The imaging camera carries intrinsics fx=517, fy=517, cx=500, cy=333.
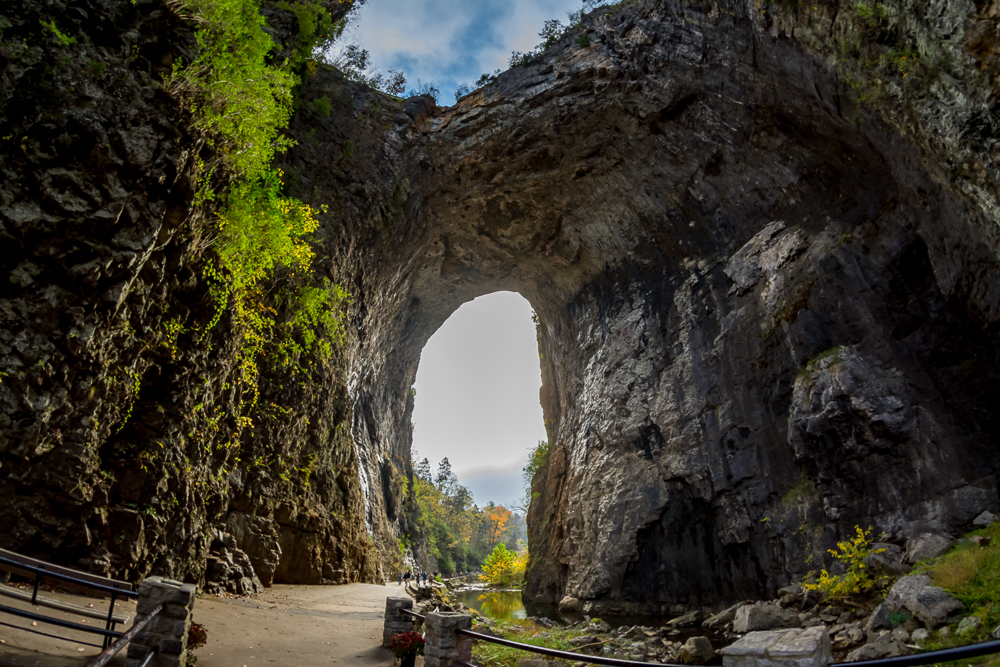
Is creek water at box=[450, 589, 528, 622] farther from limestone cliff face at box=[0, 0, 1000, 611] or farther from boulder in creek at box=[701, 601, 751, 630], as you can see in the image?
boulder in creek at box=[701, 601, 751, 630]

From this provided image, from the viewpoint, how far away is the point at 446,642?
5844 millimetres

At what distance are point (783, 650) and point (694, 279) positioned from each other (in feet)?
56.1

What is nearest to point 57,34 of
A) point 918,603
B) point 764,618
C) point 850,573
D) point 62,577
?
point 62,577

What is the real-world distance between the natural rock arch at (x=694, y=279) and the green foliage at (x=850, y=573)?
56 cm

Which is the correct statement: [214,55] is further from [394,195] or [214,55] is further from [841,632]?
[841,632]

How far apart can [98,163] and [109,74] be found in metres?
1.72

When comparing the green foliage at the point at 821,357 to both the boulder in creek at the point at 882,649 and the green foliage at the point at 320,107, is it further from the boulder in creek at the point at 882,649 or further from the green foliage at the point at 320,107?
the green foliage at the point at 320,107

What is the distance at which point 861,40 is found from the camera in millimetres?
10086

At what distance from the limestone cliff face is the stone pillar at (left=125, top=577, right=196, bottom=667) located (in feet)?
12.7

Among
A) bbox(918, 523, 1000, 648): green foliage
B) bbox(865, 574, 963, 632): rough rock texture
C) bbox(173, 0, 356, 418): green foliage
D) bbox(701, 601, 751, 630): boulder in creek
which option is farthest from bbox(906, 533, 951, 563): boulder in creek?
bbox(173, 0, 356, 418): green foliage

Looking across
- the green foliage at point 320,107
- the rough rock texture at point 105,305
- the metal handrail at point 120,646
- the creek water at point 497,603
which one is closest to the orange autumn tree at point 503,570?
the creek water at point 497,603

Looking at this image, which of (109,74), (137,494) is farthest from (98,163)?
(137,494)

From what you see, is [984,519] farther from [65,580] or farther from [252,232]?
[252,232]

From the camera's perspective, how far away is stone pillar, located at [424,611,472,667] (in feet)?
19.1
